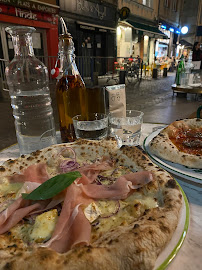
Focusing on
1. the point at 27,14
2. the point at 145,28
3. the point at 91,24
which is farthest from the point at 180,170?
the point at 145,28

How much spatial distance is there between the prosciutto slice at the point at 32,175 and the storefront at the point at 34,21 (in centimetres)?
1006

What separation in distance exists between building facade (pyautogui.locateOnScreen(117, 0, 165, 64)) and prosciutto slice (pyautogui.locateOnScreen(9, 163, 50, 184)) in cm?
1910

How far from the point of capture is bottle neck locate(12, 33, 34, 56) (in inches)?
69.7

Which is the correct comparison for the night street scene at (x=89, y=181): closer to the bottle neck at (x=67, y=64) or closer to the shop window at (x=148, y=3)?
the bottle neck at (x=67, y=64)

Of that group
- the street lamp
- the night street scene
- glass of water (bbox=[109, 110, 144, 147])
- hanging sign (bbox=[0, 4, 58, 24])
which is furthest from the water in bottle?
the street lamp

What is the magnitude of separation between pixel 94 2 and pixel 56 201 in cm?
1735

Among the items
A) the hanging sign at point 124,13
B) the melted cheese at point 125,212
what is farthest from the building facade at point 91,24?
the melted cheese at point 125,212

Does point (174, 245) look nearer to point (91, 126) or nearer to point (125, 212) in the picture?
point (125, 212)

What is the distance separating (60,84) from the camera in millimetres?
1952

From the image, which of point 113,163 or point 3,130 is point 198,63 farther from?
point 113,163

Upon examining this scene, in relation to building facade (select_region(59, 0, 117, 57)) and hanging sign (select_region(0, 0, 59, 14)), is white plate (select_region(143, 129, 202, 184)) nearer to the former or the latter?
hanging sign (select_region(0, 0, 59, 14))

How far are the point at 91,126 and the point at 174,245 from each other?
3.93ft

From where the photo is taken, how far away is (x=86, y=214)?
963mm

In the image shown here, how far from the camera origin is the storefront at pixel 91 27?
13.8 m
